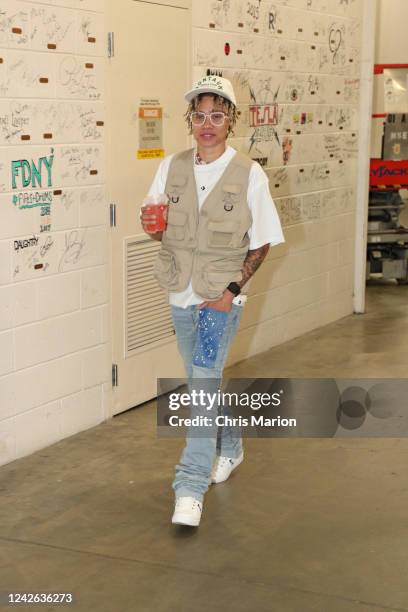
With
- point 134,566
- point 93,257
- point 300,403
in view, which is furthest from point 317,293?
point 134,566

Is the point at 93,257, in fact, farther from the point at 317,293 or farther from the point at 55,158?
the point at 317,293

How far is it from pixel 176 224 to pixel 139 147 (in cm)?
143

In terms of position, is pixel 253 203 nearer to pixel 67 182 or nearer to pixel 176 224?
pixel 176 224

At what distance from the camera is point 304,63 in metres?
6.79

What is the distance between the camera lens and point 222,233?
Result: 3.66 meters

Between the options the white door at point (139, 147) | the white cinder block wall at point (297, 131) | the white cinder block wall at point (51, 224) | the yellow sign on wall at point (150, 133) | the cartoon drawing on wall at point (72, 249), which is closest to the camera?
the white cinder block wall at point (51, 224)

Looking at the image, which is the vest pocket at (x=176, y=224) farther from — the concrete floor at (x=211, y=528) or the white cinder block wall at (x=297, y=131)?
the white cinder block wall at (x=297, y=131)

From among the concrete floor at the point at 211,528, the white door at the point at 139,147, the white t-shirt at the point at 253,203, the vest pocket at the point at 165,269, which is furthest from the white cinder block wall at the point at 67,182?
the white t-shirt at the point at 253,203

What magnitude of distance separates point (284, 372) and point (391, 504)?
2093 millimetres

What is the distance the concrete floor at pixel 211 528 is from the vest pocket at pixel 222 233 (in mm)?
1053

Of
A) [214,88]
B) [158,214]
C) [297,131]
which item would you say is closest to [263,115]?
[297,131]

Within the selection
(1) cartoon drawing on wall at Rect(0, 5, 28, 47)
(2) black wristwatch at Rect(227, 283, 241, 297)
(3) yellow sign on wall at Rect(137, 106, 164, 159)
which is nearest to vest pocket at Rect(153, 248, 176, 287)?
(2) black wristwatch at Rect(227, 283, 241, 297)

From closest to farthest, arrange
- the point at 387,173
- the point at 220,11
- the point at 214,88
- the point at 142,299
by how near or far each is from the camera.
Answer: the point at 214,88
the point at 142,299
the point at 220,11
the point at 387,173

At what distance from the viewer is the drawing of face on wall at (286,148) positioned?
261 inches
